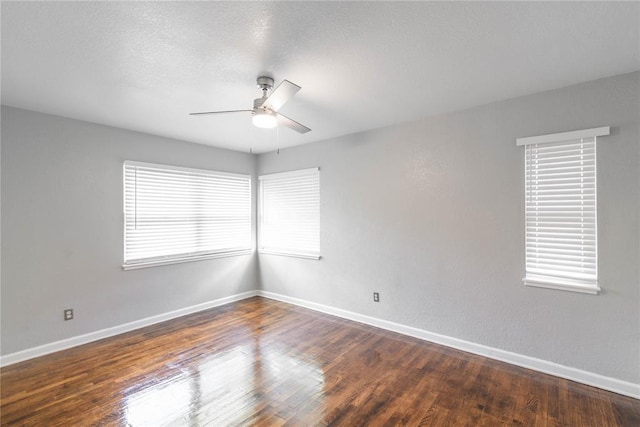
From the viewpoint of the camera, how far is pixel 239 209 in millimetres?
4863

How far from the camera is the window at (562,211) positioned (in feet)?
7.81

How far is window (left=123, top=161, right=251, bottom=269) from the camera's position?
3633 mm

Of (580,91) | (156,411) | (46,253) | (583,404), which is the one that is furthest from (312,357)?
(580,91)

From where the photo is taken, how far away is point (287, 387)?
233cm

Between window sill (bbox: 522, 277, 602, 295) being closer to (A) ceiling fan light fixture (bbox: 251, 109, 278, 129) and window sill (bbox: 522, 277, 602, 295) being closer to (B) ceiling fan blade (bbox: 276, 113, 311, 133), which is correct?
(B) ceiling fan blade (bbox: 276, 113, 311, 133)

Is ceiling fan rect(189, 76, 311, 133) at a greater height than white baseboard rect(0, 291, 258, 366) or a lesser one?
greater

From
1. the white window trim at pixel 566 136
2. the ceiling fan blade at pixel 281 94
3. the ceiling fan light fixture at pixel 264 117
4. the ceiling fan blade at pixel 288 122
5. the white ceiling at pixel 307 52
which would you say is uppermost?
the white ceiling at pixel 307 52

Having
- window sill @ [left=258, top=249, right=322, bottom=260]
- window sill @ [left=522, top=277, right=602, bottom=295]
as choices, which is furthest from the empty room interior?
window sill @ [left=258, top=249, right=322, bottom=260]

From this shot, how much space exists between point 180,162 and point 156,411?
121 inches

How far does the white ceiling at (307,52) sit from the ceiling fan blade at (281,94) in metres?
0.22

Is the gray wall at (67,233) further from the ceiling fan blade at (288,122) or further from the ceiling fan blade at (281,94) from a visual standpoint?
the ceiling fan blade at (281,94)

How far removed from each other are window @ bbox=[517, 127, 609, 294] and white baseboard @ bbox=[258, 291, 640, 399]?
70cm

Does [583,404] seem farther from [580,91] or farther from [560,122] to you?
[580,91]

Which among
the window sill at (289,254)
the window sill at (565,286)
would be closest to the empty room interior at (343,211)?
the window sill at (565,286)
